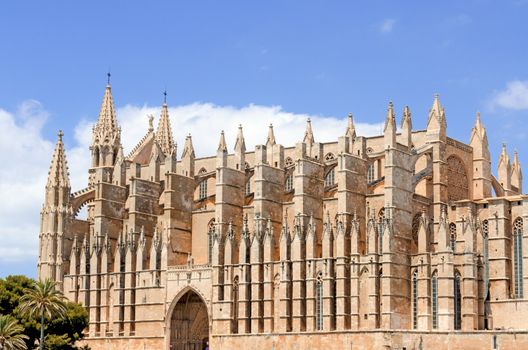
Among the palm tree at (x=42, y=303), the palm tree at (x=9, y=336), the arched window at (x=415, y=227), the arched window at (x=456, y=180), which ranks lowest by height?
the palm tree at (x=9, y=336)

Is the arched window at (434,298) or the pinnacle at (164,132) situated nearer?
the arched window at (434,298)

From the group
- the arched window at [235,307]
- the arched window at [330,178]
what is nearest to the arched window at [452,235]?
the arched window at [330,178]

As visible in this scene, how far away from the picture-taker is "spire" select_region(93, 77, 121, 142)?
92.8 m

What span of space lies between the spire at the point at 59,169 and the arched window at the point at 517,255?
35.0 metres

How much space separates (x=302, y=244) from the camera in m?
72.6

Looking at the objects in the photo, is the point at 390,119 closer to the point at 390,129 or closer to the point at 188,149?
the point at 390,129

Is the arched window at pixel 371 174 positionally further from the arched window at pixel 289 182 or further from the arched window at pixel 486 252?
the arched window at pixel 486 252

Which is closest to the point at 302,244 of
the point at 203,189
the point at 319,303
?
the point at 319,303

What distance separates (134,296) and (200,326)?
5155 millimetres

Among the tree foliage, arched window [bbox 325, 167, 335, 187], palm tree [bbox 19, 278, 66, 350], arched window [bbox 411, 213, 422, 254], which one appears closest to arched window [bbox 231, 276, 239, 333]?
arched window [bbox 325, 167, 335, 187]

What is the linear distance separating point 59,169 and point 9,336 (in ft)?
85.9

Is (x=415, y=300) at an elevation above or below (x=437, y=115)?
below

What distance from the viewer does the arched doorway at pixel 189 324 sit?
7919 centimetres

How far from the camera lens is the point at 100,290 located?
83.2 m
